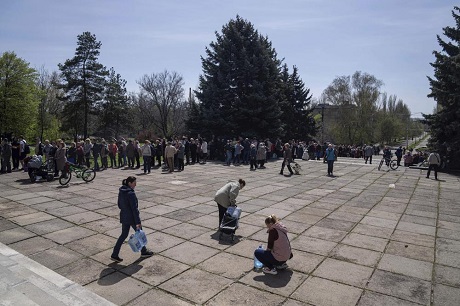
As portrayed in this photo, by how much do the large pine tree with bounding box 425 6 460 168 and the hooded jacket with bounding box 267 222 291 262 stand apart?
20222 mm

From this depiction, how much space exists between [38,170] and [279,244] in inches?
460

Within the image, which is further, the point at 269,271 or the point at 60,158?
the point at 60,158

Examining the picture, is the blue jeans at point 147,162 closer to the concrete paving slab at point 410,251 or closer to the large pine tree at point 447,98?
the concrete paving slab at point 410,251

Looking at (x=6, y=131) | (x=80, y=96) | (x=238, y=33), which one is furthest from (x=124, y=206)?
(x=80, y=96)

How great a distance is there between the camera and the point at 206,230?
7.91 m

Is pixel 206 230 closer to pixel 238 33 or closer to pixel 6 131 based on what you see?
pixel 238 33

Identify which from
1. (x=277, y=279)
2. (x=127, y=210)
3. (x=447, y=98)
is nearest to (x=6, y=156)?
(x=127, y=210)

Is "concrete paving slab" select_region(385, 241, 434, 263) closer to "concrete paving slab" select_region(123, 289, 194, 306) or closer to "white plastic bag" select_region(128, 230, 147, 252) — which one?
"concrete paving slab" select_region(123, 289, 194, 306)

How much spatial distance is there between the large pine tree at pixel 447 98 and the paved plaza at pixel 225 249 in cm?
1099

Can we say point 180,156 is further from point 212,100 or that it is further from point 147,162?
point 212,100

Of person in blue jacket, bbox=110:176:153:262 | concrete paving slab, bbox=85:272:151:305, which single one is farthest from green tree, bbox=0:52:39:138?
concrete paving slab, bbox=85:272:151:305

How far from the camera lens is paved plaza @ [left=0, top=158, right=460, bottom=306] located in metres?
4.94

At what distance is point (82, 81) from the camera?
37.9 meters

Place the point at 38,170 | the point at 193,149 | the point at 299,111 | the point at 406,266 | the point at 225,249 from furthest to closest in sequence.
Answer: the point at 299,111
the point at 193,149
the point at 38,170
the point at 225,249
the point at 406,266
